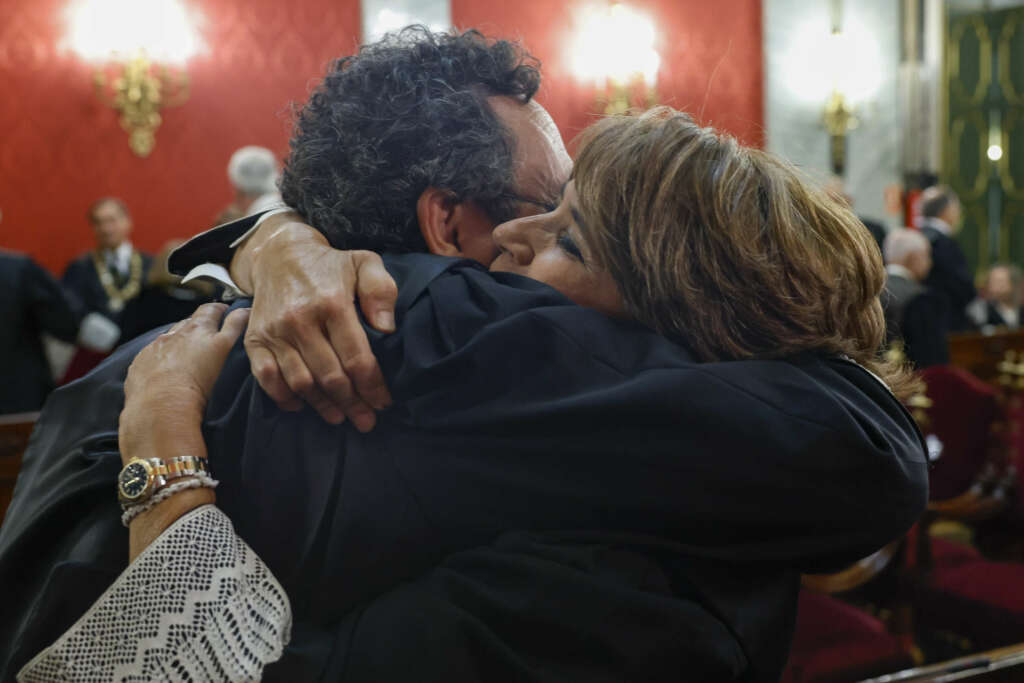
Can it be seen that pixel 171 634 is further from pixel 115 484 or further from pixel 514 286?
pixel 514 286

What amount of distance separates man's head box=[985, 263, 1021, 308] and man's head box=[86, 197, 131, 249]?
573 centimetres

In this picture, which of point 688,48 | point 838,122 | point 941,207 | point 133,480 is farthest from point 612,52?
point 133,480

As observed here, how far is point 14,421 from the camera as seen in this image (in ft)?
8.87

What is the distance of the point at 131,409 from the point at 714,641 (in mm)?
649

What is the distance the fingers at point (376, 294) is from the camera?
3.36 ft

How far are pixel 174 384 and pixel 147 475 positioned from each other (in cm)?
12

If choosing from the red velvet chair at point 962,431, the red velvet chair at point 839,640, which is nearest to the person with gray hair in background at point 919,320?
the red velvet chair at point 962,431

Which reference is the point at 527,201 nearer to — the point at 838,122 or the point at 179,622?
the point at 179,622

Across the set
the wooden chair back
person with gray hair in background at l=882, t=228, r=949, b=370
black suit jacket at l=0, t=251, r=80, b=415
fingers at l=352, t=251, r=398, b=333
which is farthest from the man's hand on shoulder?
person with gray hair in background at l=882, t=228, r=949, b=370

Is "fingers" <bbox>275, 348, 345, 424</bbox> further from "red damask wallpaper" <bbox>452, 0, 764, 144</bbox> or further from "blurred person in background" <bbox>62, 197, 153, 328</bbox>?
"red damask wallpaper" <bbox>452, 0, 764, 144</bbox>

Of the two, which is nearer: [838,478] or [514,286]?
[838,478]

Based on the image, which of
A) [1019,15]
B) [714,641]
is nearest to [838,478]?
[714,641]

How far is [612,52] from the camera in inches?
290

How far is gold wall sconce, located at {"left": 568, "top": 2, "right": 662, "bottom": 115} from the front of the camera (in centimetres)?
734
